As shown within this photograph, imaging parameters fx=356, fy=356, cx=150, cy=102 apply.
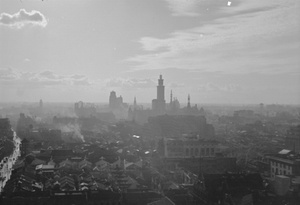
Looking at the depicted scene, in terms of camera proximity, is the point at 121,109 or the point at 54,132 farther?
the point at 121,109

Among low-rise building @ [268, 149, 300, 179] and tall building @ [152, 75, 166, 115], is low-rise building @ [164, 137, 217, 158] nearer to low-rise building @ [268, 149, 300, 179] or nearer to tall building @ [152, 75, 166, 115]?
low-rise building @ [268, 149, 300, 179]

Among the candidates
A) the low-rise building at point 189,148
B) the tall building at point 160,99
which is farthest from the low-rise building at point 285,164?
the tall building at point 160,99

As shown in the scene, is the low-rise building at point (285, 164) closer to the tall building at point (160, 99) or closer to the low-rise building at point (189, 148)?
the low-rise building at point (189, 148)

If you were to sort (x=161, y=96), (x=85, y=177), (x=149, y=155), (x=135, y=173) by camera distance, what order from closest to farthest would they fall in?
1. (x=85, y=177)
2. (x=135, y=173)
3. (x=149, y=155)
4. (x=161, y=96)

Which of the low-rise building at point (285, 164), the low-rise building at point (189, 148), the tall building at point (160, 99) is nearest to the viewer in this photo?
Answer: the low-rise building at point (285, 164)

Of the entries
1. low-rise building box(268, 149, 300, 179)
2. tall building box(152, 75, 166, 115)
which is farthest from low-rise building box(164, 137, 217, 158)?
tall building box(152, 75, 166, 115)

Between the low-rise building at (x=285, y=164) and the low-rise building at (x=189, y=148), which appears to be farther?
the low-rise building at (x=189, y=148)

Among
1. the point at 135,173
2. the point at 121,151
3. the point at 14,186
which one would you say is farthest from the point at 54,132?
the point at 14,186

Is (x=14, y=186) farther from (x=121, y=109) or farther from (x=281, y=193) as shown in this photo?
(x=121, y=109)

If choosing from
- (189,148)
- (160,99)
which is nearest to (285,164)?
(189,148)

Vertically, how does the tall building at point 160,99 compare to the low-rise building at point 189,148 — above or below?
above

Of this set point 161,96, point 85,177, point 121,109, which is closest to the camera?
point 85,177
